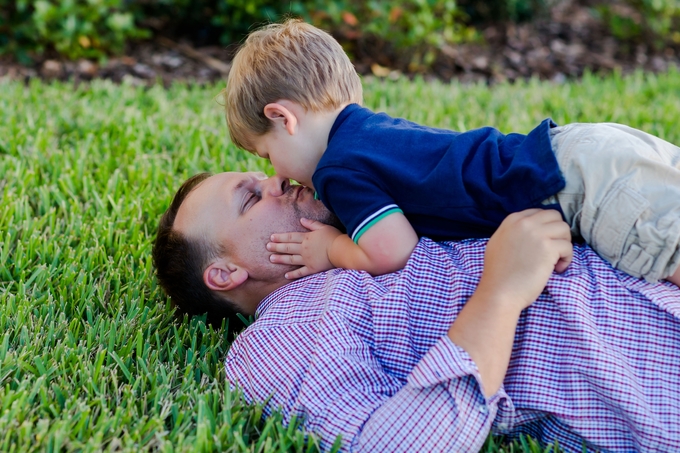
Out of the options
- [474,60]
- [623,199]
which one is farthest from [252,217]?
[474,60]

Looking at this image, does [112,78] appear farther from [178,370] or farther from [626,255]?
[626,255]

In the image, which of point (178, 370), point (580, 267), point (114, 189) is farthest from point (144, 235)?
point (580, 267)

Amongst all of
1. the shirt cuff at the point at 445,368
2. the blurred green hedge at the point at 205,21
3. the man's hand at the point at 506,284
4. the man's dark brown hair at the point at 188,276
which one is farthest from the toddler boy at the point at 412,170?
the blurred green hedge at the point at 205,21

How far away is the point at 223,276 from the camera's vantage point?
2.71m

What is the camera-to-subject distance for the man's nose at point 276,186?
2705mm

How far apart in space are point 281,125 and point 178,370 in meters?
0.93

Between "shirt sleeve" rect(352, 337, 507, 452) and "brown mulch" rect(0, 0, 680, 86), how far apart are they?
15.3 ft

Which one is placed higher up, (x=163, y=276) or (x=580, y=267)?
(x=580, y=267)

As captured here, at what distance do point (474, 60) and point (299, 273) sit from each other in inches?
203

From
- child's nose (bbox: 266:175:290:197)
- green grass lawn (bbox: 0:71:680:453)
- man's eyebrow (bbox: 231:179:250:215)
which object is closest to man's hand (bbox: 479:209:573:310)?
green grass lawn (bbox: 0:71:680:453)

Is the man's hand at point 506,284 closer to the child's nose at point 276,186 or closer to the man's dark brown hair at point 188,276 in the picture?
the child's nose at point 276,186

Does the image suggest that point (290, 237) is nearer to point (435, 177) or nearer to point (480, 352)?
point (435, 177)

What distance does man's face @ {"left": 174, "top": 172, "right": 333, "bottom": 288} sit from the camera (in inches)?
105

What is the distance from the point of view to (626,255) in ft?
7.05
